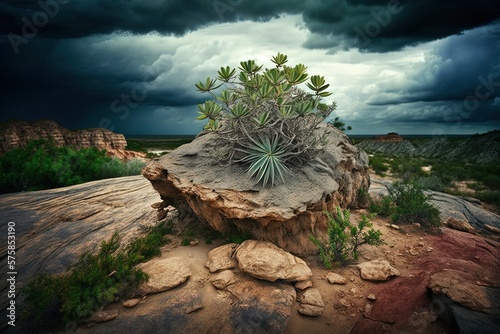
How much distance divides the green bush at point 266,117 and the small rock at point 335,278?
2216mm

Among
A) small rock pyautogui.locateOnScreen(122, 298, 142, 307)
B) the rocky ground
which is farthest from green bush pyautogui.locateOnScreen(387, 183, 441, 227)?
small rock pyautogui.locateOnScreen(122, 298, 142, 307)

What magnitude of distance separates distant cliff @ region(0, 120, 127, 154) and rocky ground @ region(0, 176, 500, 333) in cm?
1981

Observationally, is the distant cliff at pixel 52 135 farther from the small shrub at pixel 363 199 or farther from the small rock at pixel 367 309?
the small rock at pixel 367 309

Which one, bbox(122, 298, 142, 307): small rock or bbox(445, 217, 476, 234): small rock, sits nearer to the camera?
bbox(122, 298, 142, 307): small rock

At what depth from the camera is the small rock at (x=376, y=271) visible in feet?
16.2

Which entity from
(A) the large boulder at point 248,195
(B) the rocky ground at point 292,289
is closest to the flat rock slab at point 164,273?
(B) the rocky ground at point 292,289

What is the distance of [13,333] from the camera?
3.81m

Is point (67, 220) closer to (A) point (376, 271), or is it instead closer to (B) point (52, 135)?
(A) point (376, 271)

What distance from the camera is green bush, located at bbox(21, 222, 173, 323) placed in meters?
3.92

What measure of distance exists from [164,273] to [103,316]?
1.12 m

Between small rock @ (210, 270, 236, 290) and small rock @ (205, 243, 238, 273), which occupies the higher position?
small rock @ (205, 243, 238, 273)

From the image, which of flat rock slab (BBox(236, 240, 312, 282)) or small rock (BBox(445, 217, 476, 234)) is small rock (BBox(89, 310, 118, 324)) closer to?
flat rock slab (BBox(236, 240, 312, 282))

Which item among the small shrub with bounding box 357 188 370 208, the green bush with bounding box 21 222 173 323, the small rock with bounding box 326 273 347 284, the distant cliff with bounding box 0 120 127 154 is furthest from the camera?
the distant cliff with bounding box 0 120 127 154

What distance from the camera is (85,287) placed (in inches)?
168
